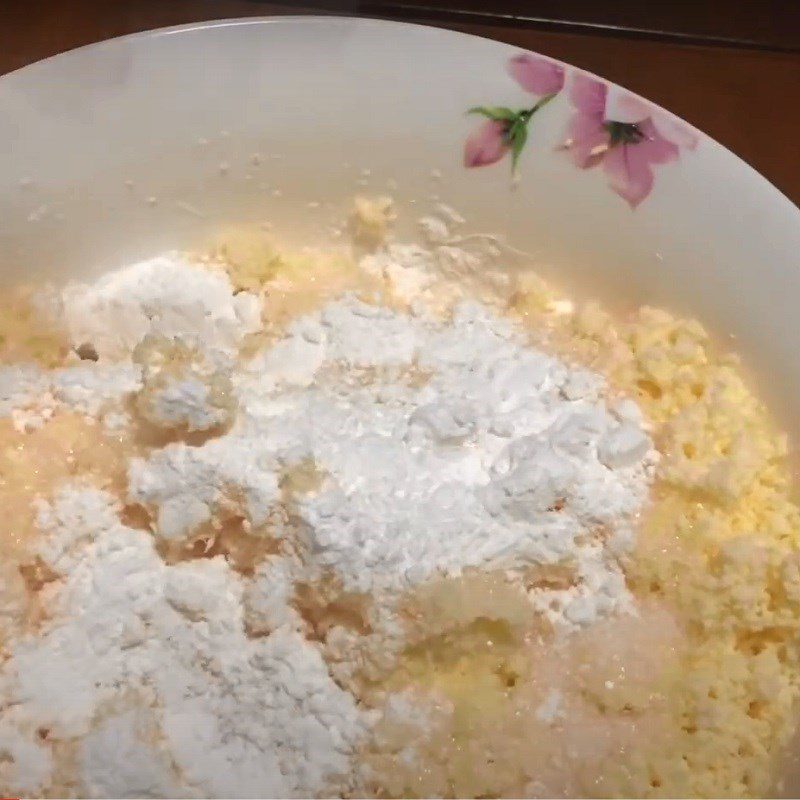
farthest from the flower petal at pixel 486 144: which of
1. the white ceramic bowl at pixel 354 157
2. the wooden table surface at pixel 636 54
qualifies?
the wooden table surface at pixel 636 54

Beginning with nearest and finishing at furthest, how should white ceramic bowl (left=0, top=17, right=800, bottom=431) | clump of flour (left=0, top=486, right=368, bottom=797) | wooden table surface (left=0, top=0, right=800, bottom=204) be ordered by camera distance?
clump of flour (left=0, top=486, right=368, bottom=797) → white ceramic bowl (left=0, top=17, right=800, bottom=431) → wooden table surface (left=0, top=0, right=800, bottom=204)

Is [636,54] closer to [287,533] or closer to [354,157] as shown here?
[354,157]

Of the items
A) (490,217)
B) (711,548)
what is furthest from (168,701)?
(490,217)

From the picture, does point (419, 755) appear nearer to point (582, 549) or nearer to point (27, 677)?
point (582, 549)

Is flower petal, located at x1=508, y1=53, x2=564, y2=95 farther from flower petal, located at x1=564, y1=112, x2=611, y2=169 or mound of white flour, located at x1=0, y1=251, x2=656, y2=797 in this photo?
mound of white flour, located at x1=0, y1=251, x2=656, y2=797

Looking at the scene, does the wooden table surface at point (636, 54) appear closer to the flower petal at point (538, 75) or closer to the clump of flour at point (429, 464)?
the flower petal at point (538, 75)

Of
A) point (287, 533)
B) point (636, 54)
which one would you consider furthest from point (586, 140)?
point (287, 533)

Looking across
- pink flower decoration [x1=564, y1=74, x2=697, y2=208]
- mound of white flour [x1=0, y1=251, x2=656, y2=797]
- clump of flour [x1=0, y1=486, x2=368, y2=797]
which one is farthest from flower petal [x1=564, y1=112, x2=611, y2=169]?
clump of flour [x1=0, y1=486, x2=368, y2=797]
